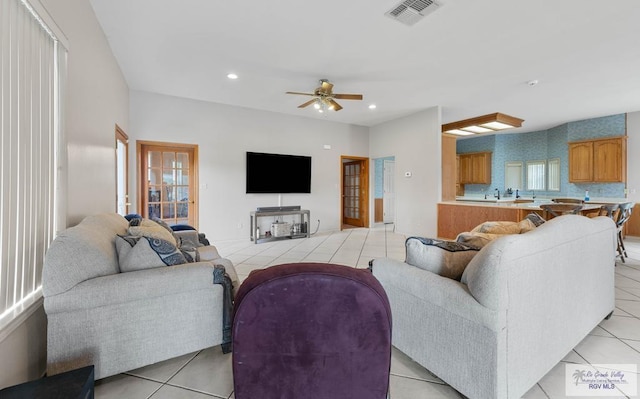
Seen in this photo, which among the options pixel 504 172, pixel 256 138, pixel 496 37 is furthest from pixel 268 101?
pixel 504 172

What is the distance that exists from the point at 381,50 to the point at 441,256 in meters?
2.72

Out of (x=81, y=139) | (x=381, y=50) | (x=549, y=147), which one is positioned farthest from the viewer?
(x=549, y=147)

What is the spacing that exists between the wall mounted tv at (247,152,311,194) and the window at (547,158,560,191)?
649 centimetres

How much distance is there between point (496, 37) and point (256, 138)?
4.39 metres

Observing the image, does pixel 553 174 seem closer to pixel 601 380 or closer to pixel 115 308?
pixel 601 380

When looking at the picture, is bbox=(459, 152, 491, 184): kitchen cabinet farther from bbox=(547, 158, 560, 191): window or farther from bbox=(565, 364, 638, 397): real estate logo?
bbox=(565, 364, 638, 397): real estate logo

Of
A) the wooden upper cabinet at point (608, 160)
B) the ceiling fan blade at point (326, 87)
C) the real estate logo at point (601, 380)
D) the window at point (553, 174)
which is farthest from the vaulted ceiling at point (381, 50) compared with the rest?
the real estate logo at point (601, 380)

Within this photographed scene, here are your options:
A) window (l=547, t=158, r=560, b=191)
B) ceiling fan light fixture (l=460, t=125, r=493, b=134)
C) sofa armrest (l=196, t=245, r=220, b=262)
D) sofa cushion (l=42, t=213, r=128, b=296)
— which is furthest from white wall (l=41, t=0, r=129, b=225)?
window (l=547, t=158, r=560, b=191)

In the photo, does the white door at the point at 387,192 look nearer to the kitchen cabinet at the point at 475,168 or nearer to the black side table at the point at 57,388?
the kitchen cabinet at the point at 475,168

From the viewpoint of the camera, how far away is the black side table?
42.2 inches

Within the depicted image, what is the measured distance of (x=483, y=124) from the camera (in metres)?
5.33

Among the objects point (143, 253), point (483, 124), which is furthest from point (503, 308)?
point (483, 124)

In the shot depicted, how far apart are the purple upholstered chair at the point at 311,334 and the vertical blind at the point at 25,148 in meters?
1.34

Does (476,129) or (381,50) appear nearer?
(381,50)
